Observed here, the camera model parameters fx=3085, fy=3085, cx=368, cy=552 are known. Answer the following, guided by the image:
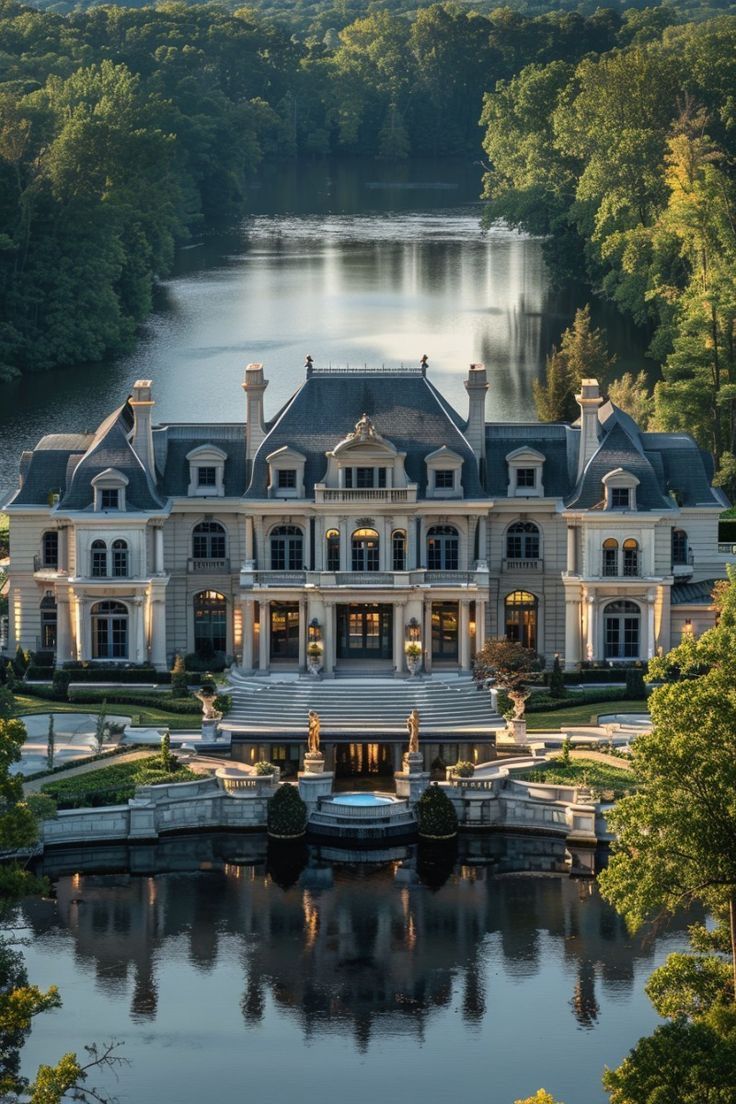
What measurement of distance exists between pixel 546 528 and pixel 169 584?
44.9ft

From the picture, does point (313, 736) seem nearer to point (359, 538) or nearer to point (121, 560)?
point (359, 538)

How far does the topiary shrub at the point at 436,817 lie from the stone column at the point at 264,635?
15.6m

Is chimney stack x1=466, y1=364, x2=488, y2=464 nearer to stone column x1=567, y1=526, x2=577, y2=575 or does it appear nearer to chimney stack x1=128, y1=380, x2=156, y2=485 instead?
stone column x1=567, y1=526, x2=577, y2=575

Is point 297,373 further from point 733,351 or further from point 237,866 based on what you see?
point 237,866

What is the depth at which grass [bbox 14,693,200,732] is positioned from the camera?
10369 centimetres

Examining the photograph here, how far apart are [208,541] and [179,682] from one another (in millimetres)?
6238

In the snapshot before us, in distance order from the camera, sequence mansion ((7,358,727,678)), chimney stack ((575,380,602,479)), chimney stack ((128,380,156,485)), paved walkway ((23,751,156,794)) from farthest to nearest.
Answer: chimney stack ((575,380,602,479)), chimney stack ((128,380,156,485)), mansion ((7,358,727,678)), paved walkway ((23,751,156,794))

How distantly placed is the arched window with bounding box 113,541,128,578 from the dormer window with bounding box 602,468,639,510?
56.3 ft

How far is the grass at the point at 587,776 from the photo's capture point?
95062 mm

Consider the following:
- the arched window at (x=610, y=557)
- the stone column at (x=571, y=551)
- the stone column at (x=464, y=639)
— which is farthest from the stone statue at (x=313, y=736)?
the arched window at (x=610, y=557)

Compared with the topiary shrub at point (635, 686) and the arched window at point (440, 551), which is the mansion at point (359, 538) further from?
the topiary shrub at point (635, 686)

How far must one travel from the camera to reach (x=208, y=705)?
103m

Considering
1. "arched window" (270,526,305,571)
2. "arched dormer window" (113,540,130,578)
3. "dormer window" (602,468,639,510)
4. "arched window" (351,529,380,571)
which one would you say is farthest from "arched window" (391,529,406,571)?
"arched dormer window" (113,540,130,578)

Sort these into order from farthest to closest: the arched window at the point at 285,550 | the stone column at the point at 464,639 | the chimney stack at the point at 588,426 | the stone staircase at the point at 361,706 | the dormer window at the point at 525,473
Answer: the chimney stack at the point at 588,426 < the dormer window at the point at 525,473 < the arched window at the point at 285,550 < the stone column at the point at 464,639 < the stone staircase at the point at 361,706
